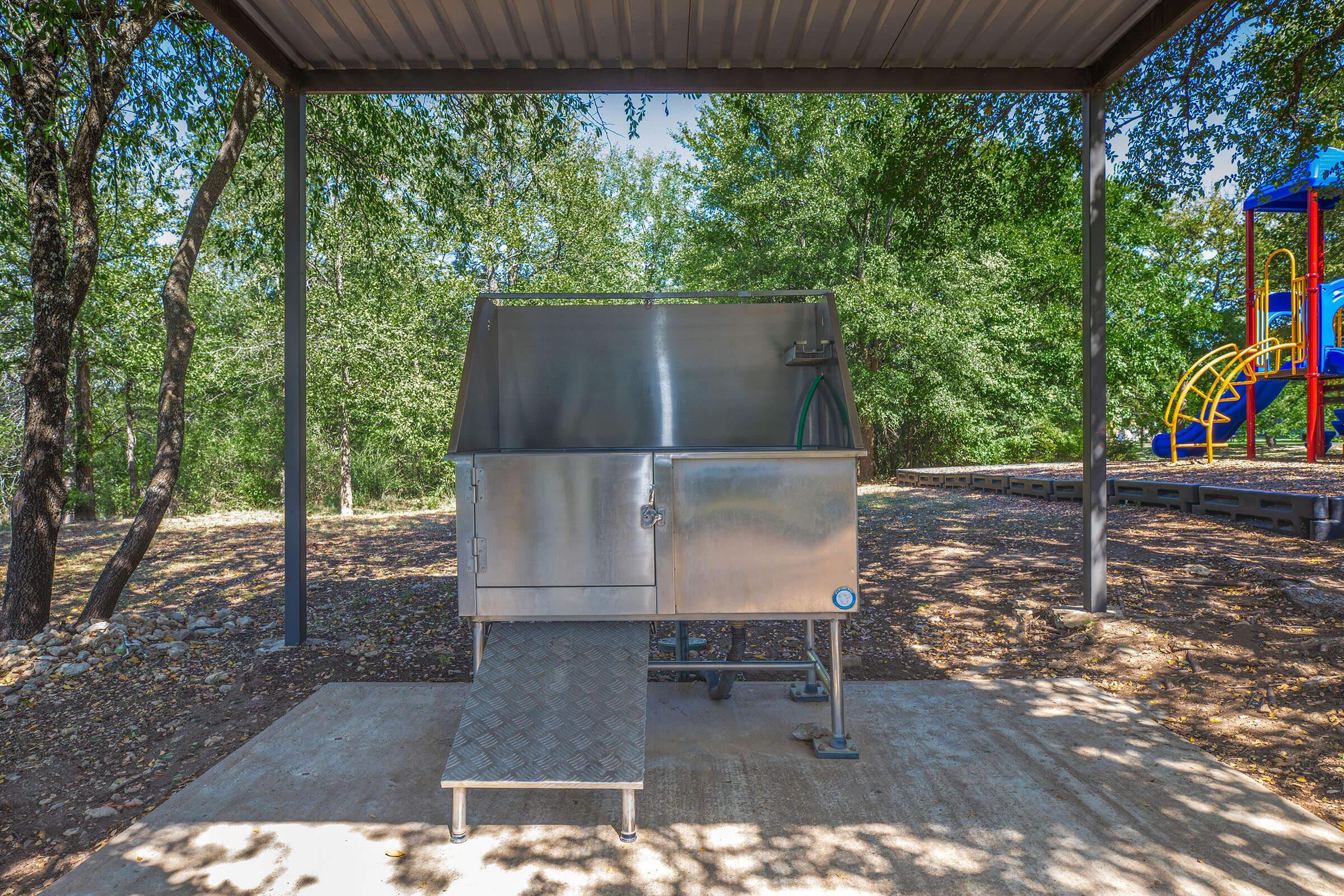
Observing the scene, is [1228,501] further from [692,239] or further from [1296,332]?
[692,239]

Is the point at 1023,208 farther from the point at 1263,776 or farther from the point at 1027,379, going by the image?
the point at 1027,379

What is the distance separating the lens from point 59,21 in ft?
14.3

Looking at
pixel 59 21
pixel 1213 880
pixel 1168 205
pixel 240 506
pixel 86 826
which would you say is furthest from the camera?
pixel 240 506

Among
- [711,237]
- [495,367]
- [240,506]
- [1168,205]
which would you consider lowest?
[240,506]

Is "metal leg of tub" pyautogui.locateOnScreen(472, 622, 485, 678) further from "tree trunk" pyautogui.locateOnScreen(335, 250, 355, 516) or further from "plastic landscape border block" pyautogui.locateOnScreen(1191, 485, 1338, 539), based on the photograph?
"tree trunk" pyautogui.locateOnScreen(335, 250, 355, 516)

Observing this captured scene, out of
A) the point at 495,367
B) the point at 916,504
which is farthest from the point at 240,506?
the point at 495,367

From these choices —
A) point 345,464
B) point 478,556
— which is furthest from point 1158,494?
point 345,464

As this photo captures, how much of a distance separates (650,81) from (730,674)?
303 centimetres

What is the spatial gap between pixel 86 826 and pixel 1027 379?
61.7 ft

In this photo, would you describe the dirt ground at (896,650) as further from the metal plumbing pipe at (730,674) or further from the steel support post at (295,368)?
the metal plumbing pipe at (730,674)

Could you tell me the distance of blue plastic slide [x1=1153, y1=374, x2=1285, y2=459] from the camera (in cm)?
1302

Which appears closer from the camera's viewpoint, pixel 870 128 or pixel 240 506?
pixel 870 128

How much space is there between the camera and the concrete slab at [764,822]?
1.98m

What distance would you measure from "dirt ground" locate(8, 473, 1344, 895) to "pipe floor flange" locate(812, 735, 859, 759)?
1184 mm
